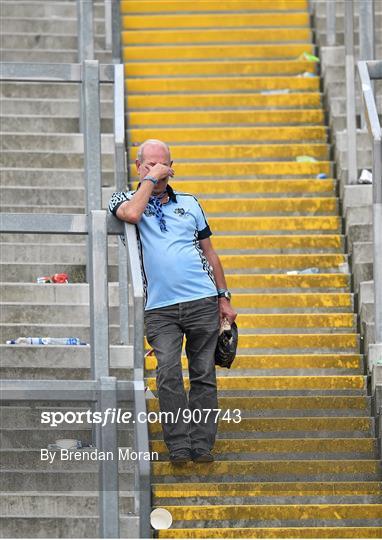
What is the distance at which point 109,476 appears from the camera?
314 inches

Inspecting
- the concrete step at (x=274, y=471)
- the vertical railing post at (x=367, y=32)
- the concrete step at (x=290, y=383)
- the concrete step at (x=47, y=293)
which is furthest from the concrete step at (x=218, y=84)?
the concrete step at (x=274, y=471)

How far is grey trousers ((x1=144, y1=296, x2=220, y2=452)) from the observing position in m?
8.96

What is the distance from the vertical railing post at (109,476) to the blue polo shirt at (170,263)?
1.08 metres

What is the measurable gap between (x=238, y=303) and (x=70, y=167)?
68.1 inches

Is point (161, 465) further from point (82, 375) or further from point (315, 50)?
point (315, 50)

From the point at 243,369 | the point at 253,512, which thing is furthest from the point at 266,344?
the point at 253,512

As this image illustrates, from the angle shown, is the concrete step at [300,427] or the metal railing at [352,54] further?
the metal railing at [352,54]

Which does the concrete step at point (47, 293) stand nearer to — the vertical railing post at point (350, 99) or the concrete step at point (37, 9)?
the vertical railing post at point (350, 99)

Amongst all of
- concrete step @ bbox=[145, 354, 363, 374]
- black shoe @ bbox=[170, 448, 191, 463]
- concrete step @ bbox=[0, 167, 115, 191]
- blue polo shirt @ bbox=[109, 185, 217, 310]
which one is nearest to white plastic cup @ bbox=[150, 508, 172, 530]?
black shoe @ bbox=[170, 448, 191, 463]

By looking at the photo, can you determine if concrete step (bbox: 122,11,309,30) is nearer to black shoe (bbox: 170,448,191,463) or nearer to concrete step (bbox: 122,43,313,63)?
concrete step (bbox: 122,43,313,63)

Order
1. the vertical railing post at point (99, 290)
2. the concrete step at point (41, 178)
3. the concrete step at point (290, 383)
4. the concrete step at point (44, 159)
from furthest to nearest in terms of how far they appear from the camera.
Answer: the concrete step at point (44, 159) → the concrete step at point (41, 178) → the concrete step at point (290, 383) → the vertical railing post at point (99, 290)

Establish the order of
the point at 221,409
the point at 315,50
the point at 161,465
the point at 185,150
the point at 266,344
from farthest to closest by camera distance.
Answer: the point at 315,50
the point at 185,150
the point at 266,344
the point at 221,409
the point at 161,465

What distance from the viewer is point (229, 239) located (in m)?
11.3

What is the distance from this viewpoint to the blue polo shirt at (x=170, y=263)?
9.10 metres
